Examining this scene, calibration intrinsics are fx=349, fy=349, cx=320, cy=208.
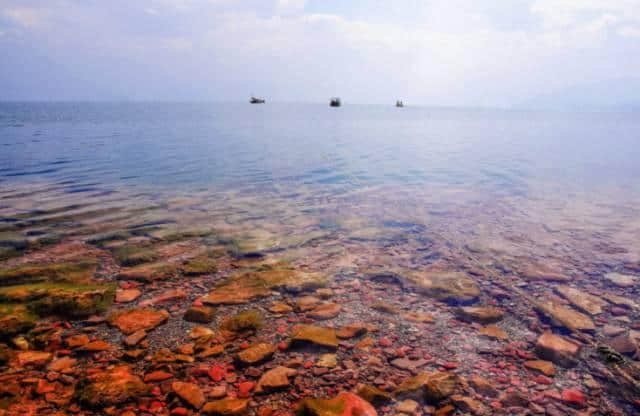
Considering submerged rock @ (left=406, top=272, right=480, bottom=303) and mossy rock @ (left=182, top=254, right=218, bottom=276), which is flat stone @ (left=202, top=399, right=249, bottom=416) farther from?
submerged rock @ (left=406, top=272, right=480, bottom=303)

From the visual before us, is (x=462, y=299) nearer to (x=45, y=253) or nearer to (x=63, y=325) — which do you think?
(x=63, y=325)

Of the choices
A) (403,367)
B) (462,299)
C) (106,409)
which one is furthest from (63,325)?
(462,299)

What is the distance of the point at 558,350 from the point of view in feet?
23.6

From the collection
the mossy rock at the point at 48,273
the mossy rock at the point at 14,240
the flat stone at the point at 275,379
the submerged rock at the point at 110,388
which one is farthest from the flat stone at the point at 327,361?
the mossy rock at the point at 14,240

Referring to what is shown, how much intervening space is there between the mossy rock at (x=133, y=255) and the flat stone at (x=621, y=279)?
48.4 ft

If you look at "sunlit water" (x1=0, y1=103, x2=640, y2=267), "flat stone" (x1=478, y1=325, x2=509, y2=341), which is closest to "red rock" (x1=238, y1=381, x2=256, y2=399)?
"flat stone" (x1=478, y1=325, x2=509, y2=341)

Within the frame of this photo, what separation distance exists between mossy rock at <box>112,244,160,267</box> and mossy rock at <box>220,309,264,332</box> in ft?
16.6

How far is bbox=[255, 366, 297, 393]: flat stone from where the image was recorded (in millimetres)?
6180

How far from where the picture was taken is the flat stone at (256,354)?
6852 mm

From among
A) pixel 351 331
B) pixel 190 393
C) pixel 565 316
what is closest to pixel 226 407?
pixel 190 393

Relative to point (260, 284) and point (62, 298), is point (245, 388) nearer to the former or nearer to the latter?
point (260, 284)

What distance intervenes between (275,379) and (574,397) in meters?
5.26

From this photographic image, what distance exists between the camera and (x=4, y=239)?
13.6m

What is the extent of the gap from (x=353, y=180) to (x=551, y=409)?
23.2 metres
